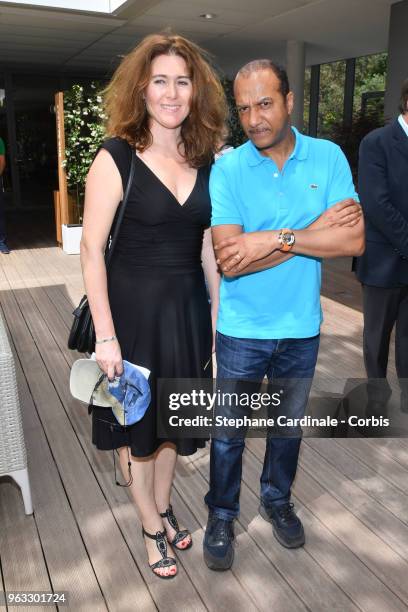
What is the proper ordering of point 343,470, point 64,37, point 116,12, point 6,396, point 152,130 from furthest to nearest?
point 64,37
point 116,12
point 343,470
point 6,396
point 152,130

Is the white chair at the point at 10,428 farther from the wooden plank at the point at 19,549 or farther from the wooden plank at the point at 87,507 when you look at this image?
the wooden plank at the point at 87,507

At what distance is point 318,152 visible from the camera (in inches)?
71.5

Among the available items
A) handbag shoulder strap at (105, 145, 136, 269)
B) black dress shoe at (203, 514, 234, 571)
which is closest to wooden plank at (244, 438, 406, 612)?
black dress shoe at (203, 514, 234, 571)

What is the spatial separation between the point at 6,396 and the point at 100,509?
0.66 metres

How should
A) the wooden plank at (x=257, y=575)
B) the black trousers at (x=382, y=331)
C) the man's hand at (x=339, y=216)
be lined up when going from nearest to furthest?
the man's hand at (x=339, y=216), the wooden plank at (x=257, y=575), the black trousers at (x=382, y=331)

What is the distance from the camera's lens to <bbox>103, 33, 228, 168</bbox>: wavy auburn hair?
1702mm

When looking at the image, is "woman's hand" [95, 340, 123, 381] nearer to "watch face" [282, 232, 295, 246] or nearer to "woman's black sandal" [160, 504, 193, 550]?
"watch face" [282, 232, 295, 246]

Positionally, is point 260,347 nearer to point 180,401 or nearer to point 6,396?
point 180,401

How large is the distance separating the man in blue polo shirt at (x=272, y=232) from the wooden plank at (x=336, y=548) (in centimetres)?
56

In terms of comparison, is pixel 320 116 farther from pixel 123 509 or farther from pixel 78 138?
pixel 123 509

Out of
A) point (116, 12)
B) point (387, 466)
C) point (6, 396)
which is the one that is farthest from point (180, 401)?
point (116, 12)

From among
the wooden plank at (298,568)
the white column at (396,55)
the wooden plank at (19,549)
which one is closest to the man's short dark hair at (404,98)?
the wooden plank at (298,568)

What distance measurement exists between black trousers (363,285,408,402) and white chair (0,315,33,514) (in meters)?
1.89

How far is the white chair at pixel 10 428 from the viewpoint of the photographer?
2.19 meters
